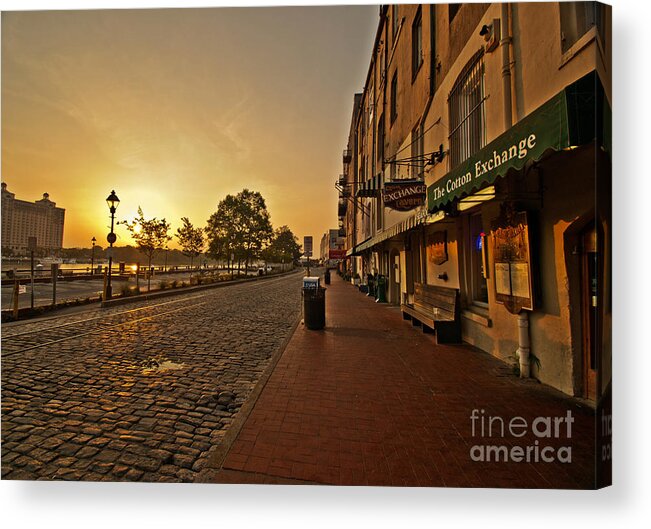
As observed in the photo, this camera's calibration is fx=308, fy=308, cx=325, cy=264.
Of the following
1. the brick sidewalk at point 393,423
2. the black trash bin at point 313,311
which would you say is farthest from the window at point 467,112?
the black trash bin at point 313,311

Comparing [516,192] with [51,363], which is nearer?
[516,192]

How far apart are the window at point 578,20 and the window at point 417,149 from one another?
5.71 m

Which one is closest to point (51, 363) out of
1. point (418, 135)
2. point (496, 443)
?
point (496, 443)

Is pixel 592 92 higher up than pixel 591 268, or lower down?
higher up

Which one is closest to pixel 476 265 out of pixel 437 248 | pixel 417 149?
pixel 437 248

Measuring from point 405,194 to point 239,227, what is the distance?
3414cm

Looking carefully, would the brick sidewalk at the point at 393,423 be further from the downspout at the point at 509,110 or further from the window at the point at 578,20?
the window at the point at 578,20

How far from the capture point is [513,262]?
469 cm

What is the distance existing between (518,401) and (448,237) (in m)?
4.64

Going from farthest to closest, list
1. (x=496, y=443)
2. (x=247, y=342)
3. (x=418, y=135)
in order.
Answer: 1. (x=418, y=135)
2. (x=247, y=342)
3. (x=496, y=443)

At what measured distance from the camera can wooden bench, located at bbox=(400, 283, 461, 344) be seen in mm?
6688

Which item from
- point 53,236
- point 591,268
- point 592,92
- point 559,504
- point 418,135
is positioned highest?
point 418,135

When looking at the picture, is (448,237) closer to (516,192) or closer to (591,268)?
(516,192)

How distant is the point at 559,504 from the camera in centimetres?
245
